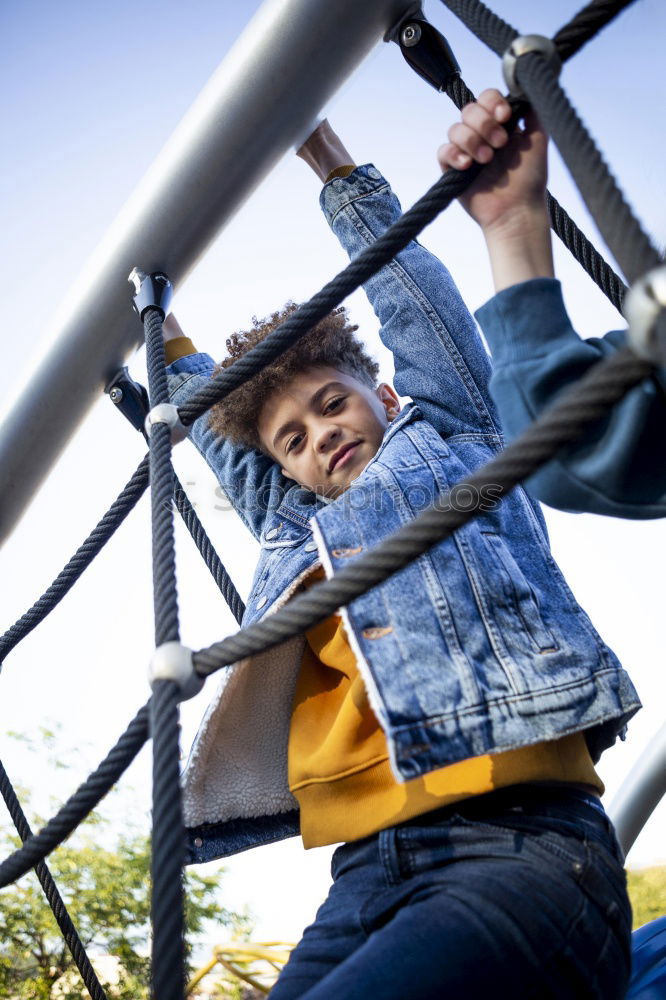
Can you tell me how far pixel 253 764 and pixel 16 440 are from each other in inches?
22.6

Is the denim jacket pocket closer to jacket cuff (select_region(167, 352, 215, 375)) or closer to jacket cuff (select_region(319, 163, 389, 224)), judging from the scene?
jacket cuff (select_region(319, 163, 389, 224))

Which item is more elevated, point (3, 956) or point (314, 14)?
point (314, 14)

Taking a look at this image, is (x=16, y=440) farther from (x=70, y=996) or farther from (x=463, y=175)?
(x=70, y=996)

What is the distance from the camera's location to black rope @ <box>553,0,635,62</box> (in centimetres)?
61

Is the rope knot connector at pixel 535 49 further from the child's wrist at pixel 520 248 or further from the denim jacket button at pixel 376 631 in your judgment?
the denim jacket button at pixel 376 631

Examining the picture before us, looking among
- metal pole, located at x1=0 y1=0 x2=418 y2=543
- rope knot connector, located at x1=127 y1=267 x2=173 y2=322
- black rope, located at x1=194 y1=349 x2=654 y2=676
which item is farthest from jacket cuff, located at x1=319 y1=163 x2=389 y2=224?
black rope, located at x1=194 y1=349 x2=654 y2=676

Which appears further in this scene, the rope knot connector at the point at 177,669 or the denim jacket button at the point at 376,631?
the denim jacket button at the point at 376,631

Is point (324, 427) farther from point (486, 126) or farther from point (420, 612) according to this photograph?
point (486, 126)

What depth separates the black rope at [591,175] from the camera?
16.2 inches

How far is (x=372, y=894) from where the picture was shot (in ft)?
2.45

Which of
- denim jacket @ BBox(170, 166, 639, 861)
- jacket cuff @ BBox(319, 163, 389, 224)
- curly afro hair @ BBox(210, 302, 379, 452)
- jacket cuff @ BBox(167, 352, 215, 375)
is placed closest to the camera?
denim jacket @ BBox(170, 166, 639, 861)

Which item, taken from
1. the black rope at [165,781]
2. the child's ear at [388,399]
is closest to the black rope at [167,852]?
the black rope at [165,781]

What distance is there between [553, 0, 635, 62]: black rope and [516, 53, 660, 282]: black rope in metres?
0.07

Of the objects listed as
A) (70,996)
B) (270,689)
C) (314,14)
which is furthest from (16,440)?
(70,996)
